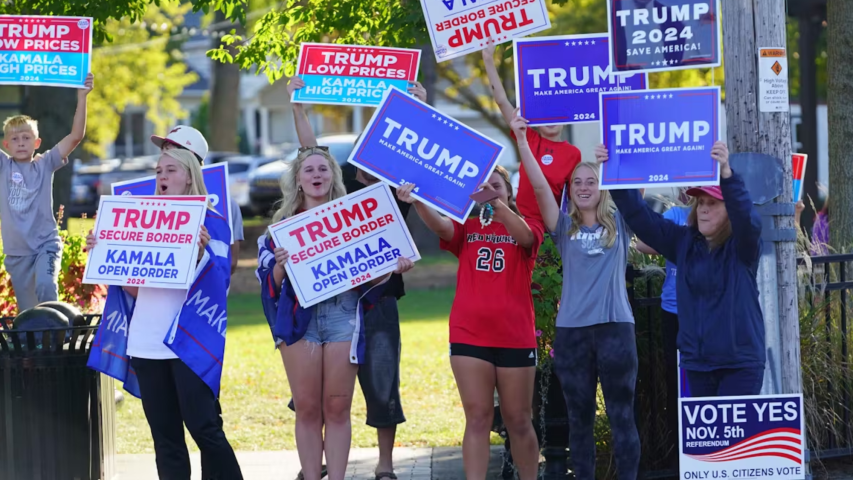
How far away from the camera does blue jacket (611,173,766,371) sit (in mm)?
5406

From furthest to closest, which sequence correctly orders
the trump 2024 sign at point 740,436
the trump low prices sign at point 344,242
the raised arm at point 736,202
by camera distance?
1. the trump low prices sign at point 344,242
2. the raised arm at point 736,202
3. the trump 2024 sign at point 740,436

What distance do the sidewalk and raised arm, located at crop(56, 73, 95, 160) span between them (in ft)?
7.14

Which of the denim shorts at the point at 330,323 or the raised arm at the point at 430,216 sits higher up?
the raised arm at the point at 430,216

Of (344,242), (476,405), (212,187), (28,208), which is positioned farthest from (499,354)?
(28,208)

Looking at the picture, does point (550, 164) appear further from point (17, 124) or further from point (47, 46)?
point (17, 124)

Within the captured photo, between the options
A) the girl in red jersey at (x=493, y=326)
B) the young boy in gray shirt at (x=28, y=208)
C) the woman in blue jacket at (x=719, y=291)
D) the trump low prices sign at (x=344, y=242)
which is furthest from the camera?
the young boy in gray shirt at (x=28, y=208)

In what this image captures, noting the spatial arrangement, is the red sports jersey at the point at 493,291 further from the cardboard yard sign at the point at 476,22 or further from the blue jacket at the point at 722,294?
the cardboard yard sign at the point at 476,22

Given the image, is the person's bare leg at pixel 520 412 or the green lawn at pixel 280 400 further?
the green lawn at pixel 280 400

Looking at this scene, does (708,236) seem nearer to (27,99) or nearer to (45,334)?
(45,334)

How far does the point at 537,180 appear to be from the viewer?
234 inches

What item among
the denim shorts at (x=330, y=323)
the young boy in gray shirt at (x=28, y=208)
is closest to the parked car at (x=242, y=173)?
the young boy in gray shirt at (x=28, y=208)

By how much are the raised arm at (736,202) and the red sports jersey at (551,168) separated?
4.29 feet

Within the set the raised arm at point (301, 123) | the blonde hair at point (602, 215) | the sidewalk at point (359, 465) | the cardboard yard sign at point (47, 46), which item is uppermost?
the cardboard yard sign at point (47, 46)

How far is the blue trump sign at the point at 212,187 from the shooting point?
6.97 meters
